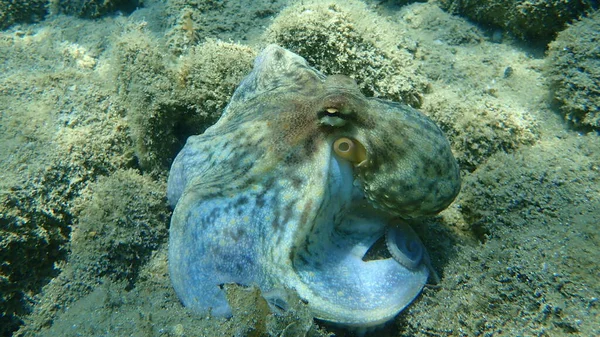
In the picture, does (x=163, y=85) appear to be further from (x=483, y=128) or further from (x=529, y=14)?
(x=529, y=14)

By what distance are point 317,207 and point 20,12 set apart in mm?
7618

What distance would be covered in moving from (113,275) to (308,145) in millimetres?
2227

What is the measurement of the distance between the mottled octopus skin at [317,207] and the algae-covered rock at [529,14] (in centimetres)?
305

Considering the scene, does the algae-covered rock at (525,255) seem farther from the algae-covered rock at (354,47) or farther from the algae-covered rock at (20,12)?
the algae-covered rock at (20,12)

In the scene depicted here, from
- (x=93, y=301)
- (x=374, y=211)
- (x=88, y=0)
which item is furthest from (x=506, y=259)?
(x=88, y=0)

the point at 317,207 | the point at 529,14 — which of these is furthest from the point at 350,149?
the point at 529,14

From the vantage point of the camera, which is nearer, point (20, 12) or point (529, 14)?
point (529, 14)

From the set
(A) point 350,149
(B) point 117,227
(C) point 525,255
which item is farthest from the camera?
(B) point 117,227

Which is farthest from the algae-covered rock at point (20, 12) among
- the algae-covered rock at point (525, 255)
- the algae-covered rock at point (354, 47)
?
the algae-covered rock at point (525, 255)

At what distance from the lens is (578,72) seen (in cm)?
327

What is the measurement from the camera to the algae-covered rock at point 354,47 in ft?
11.8

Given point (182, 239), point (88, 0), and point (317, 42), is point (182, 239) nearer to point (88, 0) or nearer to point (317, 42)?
point (317, 42)

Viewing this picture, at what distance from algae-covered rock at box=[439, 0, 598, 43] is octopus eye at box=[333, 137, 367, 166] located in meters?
3.43

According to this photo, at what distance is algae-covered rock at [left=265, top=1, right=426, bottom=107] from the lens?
3.60 m
